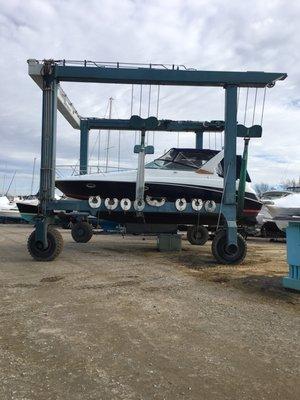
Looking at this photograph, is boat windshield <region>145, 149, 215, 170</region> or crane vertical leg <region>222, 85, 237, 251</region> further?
boat windshield <region>145, 149, 215, 170</region>

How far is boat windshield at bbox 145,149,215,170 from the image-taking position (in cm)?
1289

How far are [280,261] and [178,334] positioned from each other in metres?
6.70

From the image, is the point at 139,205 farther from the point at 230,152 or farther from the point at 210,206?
the point at 230,152

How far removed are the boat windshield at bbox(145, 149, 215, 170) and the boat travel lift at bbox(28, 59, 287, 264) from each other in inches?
91.0

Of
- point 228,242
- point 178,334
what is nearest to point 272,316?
point 178,334

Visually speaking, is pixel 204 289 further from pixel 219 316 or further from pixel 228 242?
pixel 228 242

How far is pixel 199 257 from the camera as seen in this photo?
11305mm

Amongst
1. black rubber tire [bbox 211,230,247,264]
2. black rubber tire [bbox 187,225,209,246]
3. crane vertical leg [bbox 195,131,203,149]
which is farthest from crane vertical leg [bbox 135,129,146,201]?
crane vertical leg [bbox 195,131,203,149]

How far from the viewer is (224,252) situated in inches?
399

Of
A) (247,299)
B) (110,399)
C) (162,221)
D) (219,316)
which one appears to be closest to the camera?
(110,399)

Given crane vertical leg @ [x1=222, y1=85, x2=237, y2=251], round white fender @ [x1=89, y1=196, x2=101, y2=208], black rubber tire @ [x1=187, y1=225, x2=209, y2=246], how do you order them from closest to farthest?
crane vertical leg @ [x1=222, y1=85, x2=237, y2=251], round white fender @ [x1=89, y1=196, x2=101, y2=208], black rubber tire @ [x1=187, y1=225, x2=209, y2=246]

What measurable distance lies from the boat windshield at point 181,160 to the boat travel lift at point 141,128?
7.58 feet

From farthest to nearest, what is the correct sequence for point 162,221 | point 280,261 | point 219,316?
1. point 162,221
2. point 280,261
3. point 219,316

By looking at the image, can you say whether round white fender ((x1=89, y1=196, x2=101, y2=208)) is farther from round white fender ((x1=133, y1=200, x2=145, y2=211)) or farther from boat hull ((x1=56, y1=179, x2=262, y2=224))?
boat hull ((x1=56, y1=179, x2=262, y2=224))
